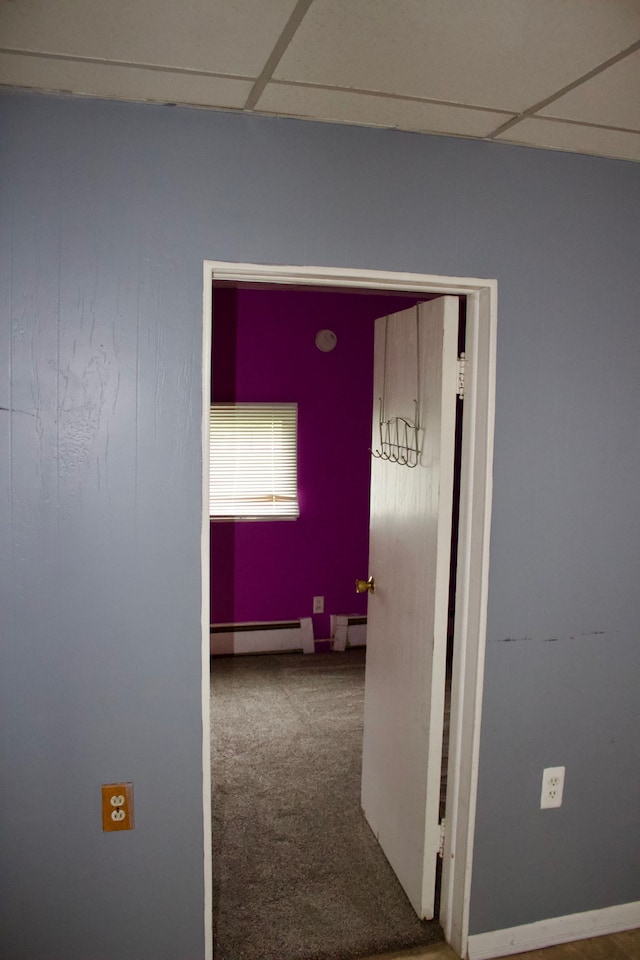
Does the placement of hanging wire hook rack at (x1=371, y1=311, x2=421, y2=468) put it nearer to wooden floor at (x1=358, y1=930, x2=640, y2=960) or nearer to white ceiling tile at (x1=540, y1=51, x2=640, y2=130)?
white ceiling tile at (x1=540, y1=51, x2=640, y2=130)

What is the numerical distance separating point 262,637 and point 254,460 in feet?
4.10

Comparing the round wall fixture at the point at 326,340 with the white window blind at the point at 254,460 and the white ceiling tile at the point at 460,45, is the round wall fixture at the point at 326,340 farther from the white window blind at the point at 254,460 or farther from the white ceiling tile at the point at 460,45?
the white ceiling tile at the point at 460,45

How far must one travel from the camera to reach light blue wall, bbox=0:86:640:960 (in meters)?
1.93

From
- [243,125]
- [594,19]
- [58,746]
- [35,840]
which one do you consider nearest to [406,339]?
[243,125]

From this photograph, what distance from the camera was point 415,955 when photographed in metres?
2.41

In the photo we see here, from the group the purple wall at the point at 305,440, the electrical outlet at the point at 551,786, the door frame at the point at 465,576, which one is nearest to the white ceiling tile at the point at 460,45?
the door frame at the point at 465,576

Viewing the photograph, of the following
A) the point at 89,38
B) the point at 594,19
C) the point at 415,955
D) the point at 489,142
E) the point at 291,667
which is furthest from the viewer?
the point at 291,667

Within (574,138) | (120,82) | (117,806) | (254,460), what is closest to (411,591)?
(117,806)

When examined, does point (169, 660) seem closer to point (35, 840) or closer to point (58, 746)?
point (58, 746)

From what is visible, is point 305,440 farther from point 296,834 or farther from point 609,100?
point 609,100

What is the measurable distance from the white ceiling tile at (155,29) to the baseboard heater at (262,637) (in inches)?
156

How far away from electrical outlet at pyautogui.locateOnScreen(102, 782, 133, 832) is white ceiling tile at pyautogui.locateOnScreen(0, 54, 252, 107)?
1.86 metres

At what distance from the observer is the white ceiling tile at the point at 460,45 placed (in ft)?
4.66

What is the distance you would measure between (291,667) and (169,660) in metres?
2.96
